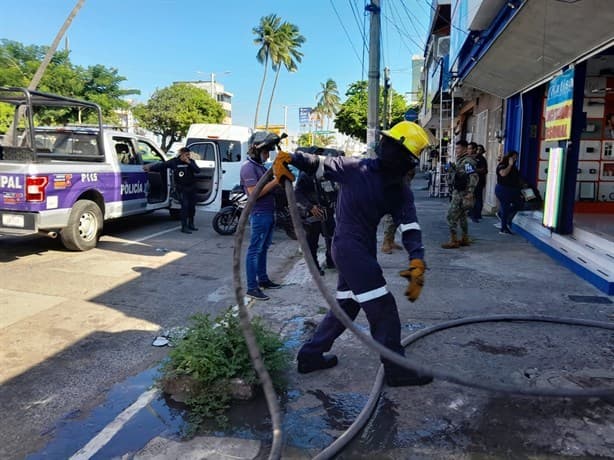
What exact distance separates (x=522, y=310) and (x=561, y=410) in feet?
7.08

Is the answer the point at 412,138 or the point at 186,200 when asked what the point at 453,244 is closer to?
the point at 186,200

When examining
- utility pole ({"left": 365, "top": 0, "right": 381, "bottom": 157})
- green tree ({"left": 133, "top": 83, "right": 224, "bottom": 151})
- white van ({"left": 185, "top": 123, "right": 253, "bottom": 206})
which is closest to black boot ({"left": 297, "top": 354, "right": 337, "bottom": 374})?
utility pole ({"left": 365, "top": 0, "right": 381, "bottom": 157})

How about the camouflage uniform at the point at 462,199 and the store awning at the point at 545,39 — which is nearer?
the store awning at the point at 545,39

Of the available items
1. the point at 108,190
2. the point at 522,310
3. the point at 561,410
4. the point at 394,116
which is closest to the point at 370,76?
the point at 108,190

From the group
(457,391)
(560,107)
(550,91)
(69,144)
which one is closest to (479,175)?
(550,91)

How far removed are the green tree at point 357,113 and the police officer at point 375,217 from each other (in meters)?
44.7

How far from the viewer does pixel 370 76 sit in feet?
33.6

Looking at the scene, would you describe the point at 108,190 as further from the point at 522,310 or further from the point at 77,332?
the point at 522,310

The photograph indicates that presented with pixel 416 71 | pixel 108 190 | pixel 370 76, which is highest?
pixel 416 71

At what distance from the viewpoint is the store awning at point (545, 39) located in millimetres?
6023

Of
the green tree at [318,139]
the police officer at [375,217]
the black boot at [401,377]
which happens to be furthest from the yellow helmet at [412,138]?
the green tree at [318,139]

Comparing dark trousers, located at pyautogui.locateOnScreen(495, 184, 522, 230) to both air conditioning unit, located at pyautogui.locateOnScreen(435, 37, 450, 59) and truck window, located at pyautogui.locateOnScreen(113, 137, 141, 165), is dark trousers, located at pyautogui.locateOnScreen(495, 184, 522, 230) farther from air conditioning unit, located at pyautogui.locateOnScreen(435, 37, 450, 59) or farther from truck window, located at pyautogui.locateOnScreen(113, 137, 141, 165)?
air conditioning unit, located at pyautogui.locateOnScreen(435, 37, 450, 59)

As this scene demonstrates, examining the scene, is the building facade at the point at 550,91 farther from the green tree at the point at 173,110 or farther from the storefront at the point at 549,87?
the green tree at the point at 173,110

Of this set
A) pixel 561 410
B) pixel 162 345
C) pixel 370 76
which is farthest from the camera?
pixel 370 76
